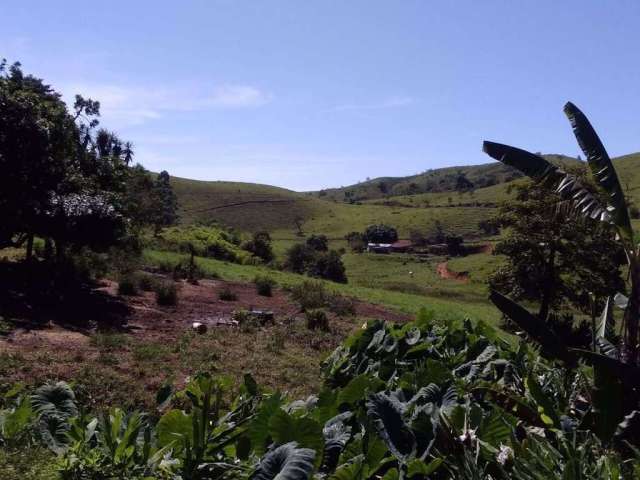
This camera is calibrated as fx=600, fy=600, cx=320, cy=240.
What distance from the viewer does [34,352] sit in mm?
10117

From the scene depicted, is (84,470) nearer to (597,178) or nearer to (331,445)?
(331,445)

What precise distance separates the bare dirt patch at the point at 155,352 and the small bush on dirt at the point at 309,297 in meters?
1.66

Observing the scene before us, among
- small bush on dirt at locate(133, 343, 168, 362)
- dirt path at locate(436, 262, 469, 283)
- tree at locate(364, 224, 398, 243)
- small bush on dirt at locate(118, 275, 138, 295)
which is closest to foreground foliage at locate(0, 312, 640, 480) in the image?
small bush on dirt at locate(133, 343, 168, 362)

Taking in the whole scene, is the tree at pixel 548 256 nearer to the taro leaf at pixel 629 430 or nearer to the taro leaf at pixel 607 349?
the taro leaf at pixel 607 349

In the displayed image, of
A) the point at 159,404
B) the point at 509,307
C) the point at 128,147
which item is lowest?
the point at 159,404

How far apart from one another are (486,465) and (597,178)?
3.49 metres

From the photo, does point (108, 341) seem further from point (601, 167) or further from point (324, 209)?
point (324, 209)

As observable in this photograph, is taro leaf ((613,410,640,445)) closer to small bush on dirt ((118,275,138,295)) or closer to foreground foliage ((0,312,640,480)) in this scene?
foreground foliage ((0,312,640,480))


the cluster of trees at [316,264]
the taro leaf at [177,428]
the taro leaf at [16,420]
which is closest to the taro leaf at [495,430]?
the taro leaf at [177,428]

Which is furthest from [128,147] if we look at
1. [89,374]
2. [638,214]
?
[89,374]

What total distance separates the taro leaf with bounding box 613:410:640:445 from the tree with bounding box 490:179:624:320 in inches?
693

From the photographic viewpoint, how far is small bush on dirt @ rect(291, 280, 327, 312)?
18781 mm

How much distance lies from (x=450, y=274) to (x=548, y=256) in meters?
25.9

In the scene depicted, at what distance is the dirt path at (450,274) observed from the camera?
45.7 m
